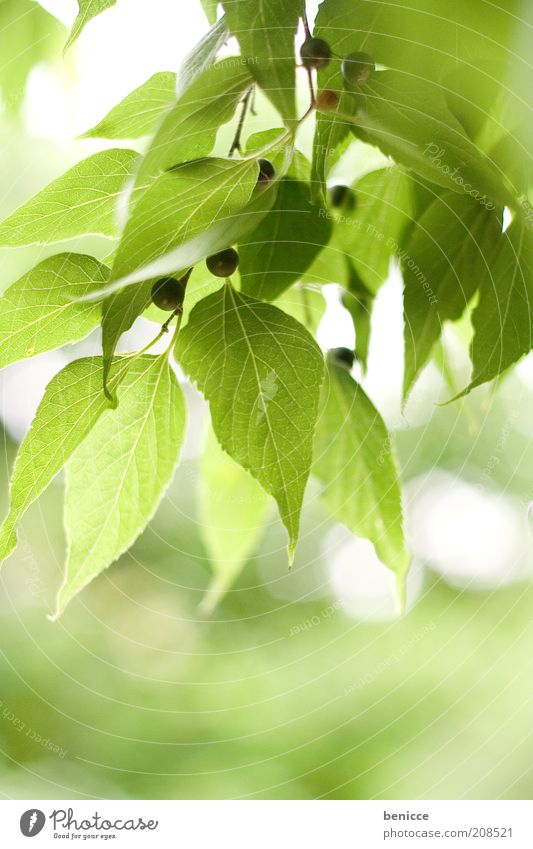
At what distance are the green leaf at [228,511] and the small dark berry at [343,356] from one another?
0.04 metres

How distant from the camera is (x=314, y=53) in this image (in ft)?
0.53

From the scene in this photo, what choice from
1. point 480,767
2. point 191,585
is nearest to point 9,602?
point 191,585

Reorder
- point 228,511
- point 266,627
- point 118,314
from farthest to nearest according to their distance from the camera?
1. point 266,627
2. point 228,511
3. point 118,314

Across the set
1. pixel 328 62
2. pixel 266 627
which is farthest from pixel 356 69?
pixel 266 627

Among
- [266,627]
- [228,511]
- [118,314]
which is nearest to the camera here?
[118,314]

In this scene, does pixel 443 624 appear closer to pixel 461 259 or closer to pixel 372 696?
pixel 372 696

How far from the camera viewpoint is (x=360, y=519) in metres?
0.19

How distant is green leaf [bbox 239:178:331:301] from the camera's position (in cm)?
17

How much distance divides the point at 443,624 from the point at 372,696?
0.06 meters

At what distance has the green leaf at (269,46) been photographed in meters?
0.15

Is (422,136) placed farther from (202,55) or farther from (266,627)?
(266,627)

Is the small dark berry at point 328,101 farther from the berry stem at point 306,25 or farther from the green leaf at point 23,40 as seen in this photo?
the green leaf at point 23,40

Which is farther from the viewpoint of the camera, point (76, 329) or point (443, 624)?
point (443, 624)

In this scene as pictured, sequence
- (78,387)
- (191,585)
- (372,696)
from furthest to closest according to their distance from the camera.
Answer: (372,696) < (191,585) < (78,387)
